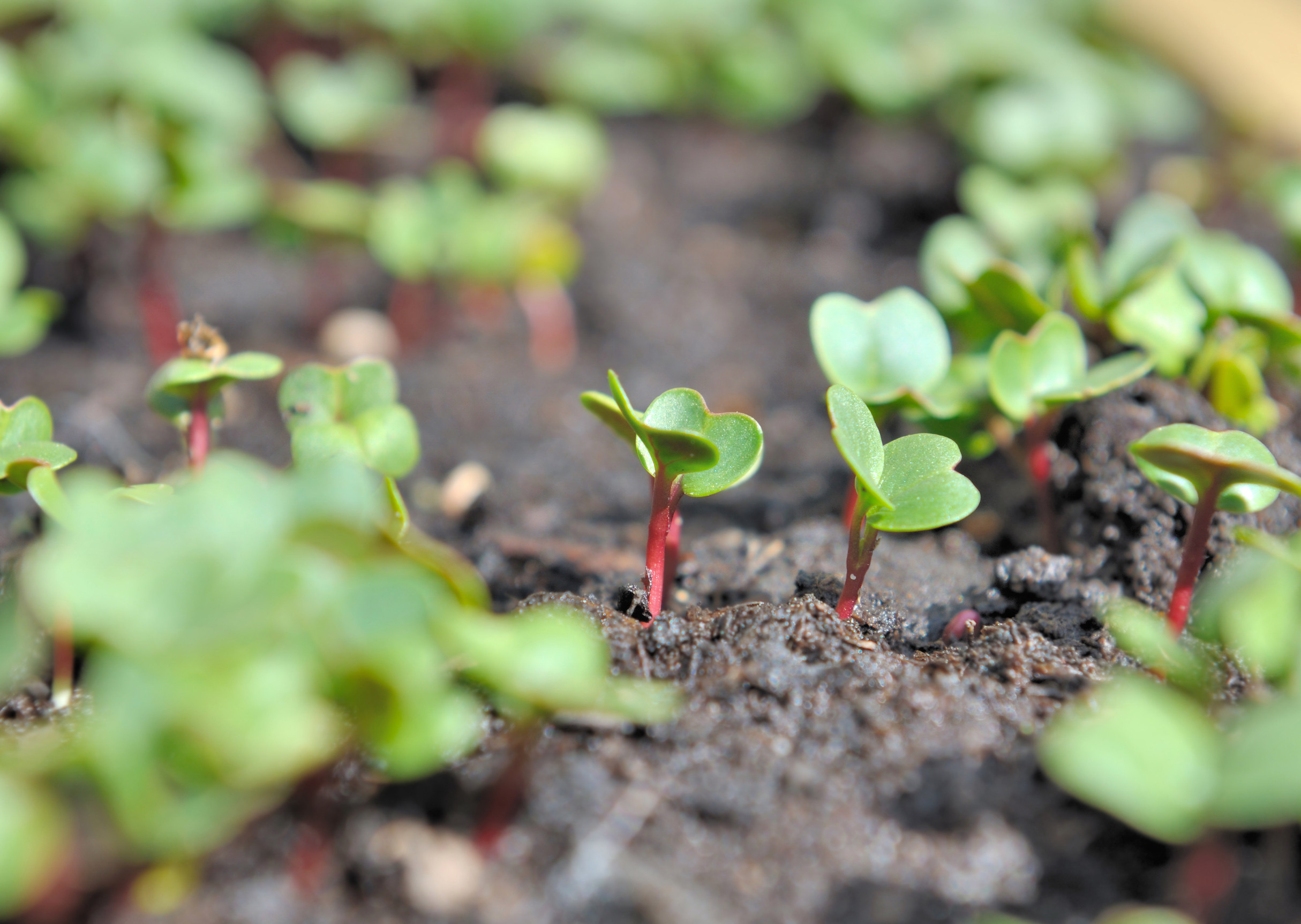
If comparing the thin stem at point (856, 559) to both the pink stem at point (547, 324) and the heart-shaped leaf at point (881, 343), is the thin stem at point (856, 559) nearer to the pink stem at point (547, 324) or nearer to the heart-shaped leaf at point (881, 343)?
the heart-shaped leaf at point (881, 343)

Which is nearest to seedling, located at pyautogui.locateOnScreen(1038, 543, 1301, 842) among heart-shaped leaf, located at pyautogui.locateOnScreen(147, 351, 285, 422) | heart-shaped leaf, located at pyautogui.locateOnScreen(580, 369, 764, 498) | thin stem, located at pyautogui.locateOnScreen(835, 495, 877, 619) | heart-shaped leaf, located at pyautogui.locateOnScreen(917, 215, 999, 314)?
thin stem, located at pyautogui.locateOnScreen(835, 495, 877, 619)

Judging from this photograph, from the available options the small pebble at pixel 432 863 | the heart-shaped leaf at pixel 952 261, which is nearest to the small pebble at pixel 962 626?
the heart-shaped leaf at pixel 952 261

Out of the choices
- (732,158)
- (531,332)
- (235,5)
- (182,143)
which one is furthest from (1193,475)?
(235,5)

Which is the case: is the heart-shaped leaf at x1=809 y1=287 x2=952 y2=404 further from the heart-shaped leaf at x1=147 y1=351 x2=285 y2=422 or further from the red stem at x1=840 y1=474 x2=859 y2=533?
the heart-shaped leaf at x1=147 y1=351 x2=285 y2=422

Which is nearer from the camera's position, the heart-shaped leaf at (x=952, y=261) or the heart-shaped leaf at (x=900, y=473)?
the heart-shaped leaf at (x=900, y=473)

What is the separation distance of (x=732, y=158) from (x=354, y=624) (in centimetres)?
222

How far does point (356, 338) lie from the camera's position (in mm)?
1940

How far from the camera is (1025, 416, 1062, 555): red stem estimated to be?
1.18 meters

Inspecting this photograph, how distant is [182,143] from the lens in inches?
69.5

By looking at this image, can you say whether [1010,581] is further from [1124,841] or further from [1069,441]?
[1124,841]

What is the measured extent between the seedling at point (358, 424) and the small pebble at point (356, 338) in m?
0.90

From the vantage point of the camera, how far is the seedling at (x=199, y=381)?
3.28 feet

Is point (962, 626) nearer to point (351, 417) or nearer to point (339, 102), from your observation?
point (351, 417)

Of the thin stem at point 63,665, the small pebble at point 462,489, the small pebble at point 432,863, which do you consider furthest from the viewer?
the small pebble at point 462,489
